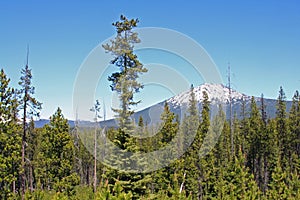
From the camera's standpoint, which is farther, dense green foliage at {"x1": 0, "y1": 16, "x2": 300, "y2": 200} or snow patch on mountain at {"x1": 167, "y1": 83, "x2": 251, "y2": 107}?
snow patch on mountain at {"x1": 167, "y1": 83, "x2": 251, "y2": 107}

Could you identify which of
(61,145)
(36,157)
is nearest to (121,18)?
(61,145)

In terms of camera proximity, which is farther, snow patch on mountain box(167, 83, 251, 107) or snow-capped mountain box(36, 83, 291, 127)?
snow patch on mountain box(167, 83, 251, 107)

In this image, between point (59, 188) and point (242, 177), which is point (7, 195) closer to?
point (59, 188)

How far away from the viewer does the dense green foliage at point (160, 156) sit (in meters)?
19.1

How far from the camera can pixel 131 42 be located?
63.0 feet

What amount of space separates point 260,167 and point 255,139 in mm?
6883

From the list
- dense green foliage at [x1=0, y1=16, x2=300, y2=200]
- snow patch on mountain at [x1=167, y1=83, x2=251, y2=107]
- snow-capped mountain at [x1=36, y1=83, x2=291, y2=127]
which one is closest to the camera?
dense green foliage at [x1=0, y1=16, x2=300, y2=200]

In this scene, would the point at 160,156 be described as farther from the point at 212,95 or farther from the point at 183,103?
the point at 212,95

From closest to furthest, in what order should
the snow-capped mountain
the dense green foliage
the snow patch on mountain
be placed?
the dense green foliage, the snow-capped mountain, the snow patch on mountain

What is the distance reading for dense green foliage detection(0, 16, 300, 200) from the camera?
1914 cm

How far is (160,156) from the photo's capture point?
40000 mm

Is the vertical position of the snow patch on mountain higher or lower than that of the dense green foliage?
higher

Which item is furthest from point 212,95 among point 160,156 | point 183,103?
point 160,156

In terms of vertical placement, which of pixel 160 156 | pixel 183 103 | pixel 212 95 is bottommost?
pixel 160 156
